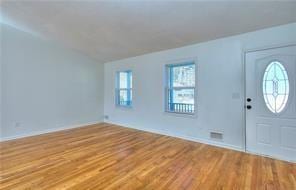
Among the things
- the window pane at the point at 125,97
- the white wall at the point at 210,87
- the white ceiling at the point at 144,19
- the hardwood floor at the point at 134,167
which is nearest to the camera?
the hardwood floor at the point at 134,167

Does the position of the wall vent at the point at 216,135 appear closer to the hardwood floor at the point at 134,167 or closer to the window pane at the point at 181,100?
the hardwood floor at the point at 134,167

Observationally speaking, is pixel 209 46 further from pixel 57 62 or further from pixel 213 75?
pixel 57 62

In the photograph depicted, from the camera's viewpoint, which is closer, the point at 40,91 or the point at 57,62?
the point at 40,91

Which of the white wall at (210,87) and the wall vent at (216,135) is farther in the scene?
the wall vent at (216,135)

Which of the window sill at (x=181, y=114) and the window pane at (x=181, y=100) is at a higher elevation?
the window pane at (x=181, y=100)

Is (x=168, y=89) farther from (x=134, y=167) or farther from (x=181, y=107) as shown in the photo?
(x=134, y=167)

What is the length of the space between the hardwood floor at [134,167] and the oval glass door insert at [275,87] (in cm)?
100

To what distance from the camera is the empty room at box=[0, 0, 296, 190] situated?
7.68 ft

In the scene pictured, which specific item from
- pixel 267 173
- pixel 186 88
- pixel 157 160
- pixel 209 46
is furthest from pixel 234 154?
pixel 209 46

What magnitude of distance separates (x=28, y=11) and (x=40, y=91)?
2130 mm

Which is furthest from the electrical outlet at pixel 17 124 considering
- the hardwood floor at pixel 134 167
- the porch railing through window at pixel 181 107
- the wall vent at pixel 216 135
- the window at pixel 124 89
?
the wall vent at pixel 216 135

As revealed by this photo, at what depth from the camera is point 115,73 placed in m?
5.91

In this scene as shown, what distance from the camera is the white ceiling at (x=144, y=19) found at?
98.7 inches

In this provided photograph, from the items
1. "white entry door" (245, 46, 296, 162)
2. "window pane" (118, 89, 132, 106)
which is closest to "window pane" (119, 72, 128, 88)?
"window pane" (118, 89, 132, 106)
